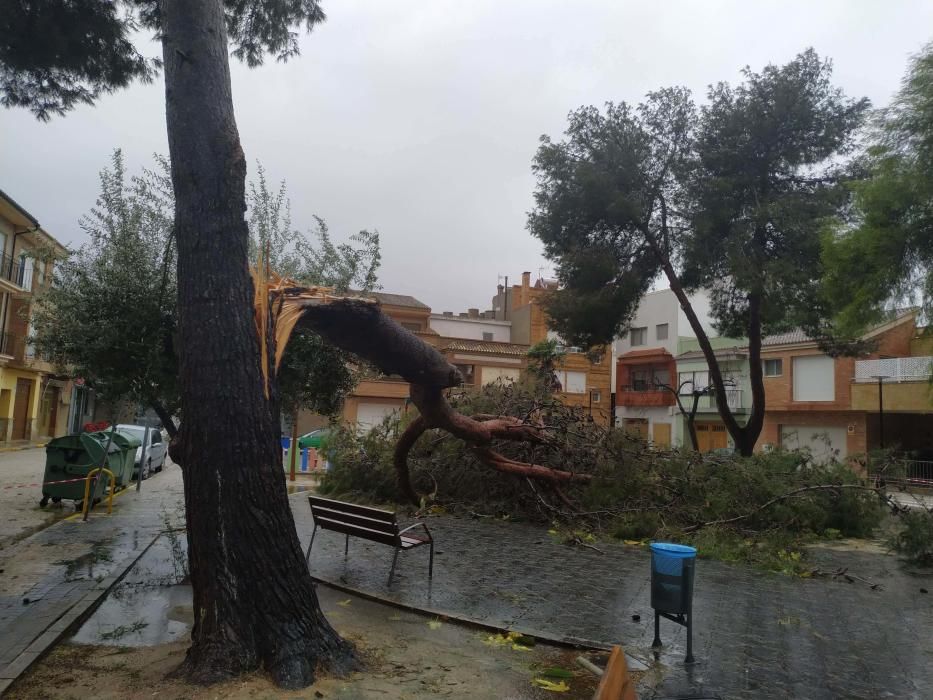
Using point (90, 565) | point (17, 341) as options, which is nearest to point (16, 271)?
point (17, 341)

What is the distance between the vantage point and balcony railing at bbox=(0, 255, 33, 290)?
1268 inches

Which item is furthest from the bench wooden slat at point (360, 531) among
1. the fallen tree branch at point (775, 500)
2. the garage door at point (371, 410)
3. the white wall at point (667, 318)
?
the white wall at point (667, 318)

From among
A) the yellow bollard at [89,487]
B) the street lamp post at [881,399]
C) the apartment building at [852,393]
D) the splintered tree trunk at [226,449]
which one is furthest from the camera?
the apartment building at [852,393]

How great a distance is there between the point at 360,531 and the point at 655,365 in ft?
127

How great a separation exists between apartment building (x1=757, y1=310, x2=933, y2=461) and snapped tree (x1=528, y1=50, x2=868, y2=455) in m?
11.9

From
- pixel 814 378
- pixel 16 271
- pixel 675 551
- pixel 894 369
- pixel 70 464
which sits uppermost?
pixel 16 271

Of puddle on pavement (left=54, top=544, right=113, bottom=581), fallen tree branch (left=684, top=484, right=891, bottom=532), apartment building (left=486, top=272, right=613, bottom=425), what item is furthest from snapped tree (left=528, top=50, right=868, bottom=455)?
apartment building (left=486, top=272, right=613, bottom=425)

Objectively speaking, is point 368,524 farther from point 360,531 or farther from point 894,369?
point 894,369

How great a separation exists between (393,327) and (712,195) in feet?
43.9

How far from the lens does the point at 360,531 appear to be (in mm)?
7258

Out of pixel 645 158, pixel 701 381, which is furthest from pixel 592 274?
pixel 701 381

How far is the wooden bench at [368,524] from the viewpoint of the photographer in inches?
270

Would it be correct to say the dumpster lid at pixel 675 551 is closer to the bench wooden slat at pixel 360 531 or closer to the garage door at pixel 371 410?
the bench wooden slat at pixel 360 531

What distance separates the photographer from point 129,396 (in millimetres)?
7789
